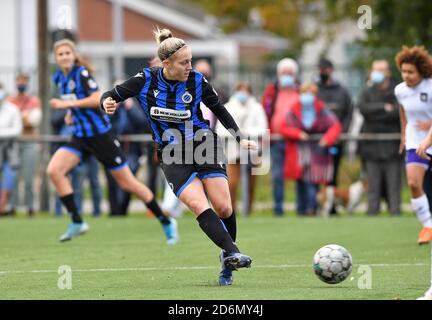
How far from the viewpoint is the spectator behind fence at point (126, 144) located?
1867 cm

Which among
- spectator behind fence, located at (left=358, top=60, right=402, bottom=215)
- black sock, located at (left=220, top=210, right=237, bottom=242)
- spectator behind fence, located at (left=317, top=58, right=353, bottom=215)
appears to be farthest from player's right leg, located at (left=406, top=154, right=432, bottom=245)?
spectator behind fence, located at (left=317, top=58, right=353, bottom=215)

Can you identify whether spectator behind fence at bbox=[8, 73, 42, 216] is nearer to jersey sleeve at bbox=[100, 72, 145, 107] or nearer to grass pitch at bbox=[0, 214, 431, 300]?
grass pitch at bbox=[0, 214, 431, 300]

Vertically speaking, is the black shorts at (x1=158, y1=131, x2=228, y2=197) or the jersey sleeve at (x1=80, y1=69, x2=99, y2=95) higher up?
the jersey sleeve at (x1=80, y1=69, x2=99, y2=95)

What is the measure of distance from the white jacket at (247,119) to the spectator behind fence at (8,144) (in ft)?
11.3

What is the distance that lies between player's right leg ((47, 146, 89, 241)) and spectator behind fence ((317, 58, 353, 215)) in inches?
228

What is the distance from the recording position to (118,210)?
1888cm

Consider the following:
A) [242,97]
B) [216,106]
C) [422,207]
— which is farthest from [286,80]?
[216,106]

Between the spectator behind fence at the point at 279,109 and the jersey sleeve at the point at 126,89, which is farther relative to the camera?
the spectator behind fence at the point at 279,109

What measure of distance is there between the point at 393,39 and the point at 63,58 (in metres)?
12.0

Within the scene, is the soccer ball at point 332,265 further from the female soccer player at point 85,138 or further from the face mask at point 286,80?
the face mask at point 286,80

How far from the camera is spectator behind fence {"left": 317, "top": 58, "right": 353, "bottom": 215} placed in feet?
60.2

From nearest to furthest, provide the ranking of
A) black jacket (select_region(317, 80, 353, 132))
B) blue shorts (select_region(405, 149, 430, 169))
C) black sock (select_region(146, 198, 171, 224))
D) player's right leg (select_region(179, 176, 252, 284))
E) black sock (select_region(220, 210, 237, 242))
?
player's right leg (select_region(179, 176, 252, 284)) → black sock (select_region(220, 210, 237, 242)) → blue shorts (select_region(405, 149, 430, 169)) → black sock (select_region(146, 198, 171, 224)) → black jacket (select_region(317, 80, 353, 132))

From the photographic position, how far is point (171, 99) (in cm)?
945

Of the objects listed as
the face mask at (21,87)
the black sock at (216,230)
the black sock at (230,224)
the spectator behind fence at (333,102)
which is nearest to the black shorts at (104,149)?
the black sock at (230,224)
